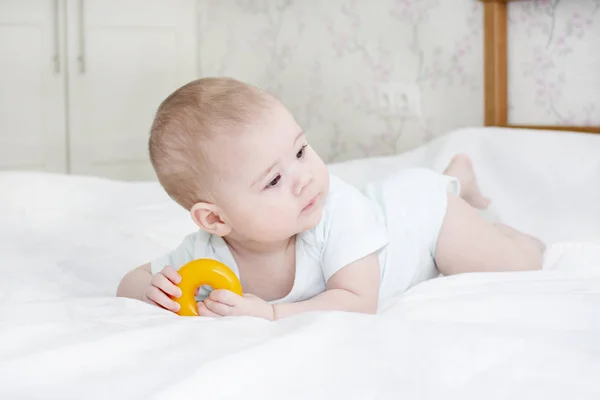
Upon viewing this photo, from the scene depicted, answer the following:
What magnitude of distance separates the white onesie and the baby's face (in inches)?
2.2

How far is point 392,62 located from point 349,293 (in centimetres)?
155

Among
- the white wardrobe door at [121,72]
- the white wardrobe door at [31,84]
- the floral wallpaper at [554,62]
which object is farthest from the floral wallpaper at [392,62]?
the white wardrobe door at [31,84]

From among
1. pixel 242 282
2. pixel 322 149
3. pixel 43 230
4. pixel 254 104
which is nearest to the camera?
pixel 254 104

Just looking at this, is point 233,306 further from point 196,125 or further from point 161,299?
point 196,125

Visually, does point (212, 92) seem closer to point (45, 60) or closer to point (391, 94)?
point (391, 94)

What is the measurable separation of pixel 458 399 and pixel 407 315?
29 cm

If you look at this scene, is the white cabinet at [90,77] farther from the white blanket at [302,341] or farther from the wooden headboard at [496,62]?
the white blanket at [302,341]

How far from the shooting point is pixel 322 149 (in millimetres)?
2689

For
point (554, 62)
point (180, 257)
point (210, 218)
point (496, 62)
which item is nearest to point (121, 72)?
point (496, 62)

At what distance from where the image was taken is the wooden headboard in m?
1.99

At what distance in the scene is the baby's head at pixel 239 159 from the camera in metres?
0.94

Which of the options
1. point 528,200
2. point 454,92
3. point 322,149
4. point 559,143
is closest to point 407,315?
point 528,200

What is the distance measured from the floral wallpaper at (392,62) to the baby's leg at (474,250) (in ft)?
2.70

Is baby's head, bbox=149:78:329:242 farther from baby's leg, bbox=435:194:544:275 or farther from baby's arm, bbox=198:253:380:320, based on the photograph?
baby's leg, bbox=435:194:544:275
